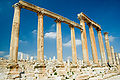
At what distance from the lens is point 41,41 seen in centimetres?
1554

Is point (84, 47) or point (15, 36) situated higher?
point (15, 36)

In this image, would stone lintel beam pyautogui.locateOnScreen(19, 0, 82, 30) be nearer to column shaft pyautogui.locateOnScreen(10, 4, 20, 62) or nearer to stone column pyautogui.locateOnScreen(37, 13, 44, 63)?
stone column pyautogui.locateOnScreen(37, 13, 44, 63)

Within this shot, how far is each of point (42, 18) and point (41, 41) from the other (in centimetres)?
409

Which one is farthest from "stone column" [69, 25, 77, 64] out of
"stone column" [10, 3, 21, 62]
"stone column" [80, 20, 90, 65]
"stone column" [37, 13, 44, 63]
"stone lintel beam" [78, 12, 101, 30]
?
"stone column" [10, 3, 21, 62]

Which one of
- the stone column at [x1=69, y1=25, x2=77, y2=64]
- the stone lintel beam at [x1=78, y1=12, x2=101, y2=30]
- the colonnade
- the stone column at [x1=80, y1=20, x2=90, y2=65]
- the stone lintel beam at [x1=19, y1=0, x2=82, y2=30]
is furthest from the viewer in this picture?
the stone lintel beam at [x1=78, y1=12, x2=101, y2=30]

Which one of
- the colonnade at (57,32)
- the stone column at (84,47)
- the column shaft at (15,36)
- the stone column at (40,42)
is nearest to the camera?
the column shaft at (15,36)

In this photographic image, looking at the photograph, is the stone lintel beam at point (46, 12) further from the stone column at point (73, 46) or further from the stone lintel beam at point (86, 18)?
the stone lintel beam at point (86, 18)

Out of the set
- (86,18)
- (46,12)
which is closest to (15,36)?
(46,12)

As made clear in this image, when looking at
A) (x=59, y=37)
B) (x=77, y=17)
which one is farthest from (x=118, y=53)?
(x=59, y=37)

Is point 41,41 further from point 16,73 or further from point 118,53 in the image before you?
point 118,53

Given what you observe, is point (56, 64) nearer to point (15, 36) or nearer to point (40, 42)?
point (40, 42)

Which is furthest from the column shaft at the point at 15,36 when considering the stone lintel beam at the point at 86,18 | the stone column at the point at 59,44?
the stone lintel beam at the point at 86,18

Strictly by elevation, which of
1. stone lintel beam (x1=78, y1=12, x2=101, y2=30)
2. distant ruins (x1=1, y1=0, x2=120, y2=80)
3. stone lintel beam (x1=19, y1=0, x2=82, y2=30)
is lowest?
distant ruins (x1=1, y1=0, x2=120, y2=80)

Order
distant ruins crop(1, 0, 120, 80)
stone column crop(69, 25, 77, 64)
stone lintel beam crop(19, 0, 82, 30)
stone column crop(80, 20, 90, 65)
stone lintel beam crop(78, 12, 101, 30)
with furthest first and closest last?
stone lintel beam crop(78, 12, 101, 30), stone column crop(80, 20, 90, 65), stone column crop(69, 25, 77, 64), stone lintel beam crop(19, 0, 82, 30), distant ruins crop(1, 0, 120, 80)
